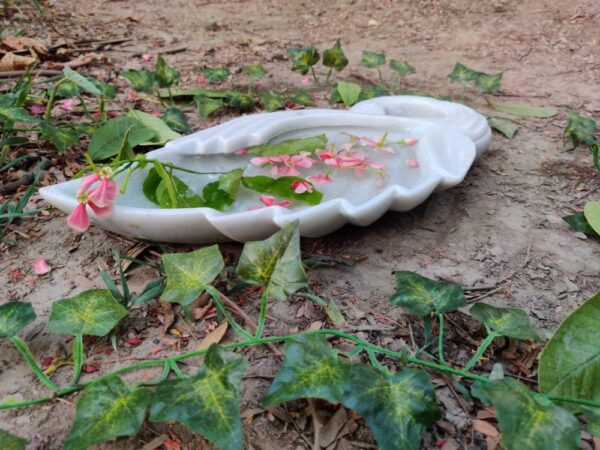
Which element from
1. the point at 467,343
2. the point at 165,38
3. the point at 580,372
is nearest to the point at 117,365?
the point at 467,343

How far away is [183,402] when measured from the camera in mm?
646

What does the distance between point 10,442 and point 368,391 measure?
42 centimetres

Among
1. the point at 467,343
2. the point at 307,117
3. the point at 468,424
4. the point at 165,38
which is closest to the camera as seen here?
the point at 468,424

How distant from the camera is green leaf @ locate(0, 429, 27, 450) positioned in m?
0.64

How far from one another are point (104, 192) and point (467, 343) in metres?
0.60

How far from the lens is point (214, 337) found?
850 millimetres

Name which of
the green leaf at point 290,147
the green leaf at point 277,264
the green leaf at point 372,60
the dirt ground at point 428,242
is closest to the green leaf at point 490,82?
the dirt ground at point 428,242

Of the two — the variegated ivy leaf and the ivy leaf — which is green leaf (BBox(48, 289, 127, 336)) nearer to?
the ivy leaf

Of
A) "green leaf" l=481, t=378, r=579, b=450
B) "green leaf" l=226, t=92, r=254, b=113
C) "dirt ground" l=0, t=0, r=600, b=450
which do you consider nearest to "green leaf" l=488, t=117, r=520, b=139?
"dirt ground" l=0, t=0, r=600, b=450

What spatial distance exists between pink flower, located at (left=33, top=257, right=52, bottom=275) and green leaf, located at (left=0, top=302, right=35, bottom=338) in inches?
8.5

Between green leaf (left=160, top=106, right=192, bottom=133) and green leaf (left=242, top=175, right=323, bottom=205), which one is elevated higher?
green leaf (left=242, top=175, right=323, bottom=205)

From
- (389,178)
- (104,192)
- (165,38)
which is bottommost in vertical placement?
(165,38)

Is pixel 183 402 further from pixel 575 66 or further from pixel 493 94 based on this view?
pixel 575 66

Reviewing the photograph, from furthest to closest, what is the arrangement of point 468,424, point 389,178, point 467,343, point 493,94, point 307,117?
point 493,94, point 307,117, point 389,178, point 467,343, point 468,424
